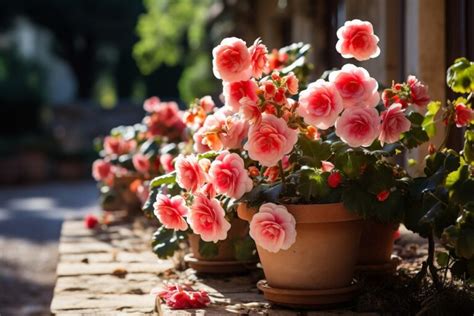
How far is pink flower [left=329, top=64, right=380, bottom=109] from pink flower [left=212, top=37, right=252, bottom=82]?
1.02ft

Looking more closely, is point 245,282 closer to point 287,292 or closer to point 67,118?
point 287,292

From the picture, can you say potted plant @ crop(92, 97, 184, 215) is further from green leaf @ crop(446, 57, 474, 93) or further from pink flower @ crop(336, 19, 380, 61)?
green leaf @ crop(446, 57, 474, 93)

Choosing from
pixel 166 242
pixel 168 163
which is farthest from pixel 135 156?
pixel 166 242

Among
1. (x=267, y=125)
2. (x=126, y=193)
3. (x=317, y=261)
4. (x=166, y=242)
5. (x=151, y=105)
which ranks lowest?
(x=317, y=261)

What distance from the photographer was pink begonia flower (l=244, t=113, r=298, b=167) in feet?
9.71

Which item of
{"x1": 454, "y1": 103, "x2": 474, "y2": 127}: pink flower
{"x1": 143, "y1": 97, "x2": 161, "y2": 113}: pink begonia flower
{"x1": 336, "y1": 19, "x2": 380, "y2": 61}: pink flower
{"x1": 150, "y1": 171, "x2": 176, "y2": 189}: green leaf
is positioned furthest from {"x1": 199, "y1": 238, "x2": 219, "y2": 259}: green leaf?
{"x1": 143, "y1": 97, "x2": 161, "y2": 113}: pink begonia flower

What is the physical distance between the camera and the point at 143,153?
5.72 m

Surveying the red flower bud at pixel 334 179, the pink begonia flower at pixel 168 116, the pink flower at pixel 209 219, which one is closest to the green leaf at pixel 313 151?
the red flower bud at pixel 334 179

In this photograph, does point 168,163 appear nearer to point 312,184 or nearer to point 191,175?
point 191,175

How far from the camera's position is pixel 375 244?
11.6 ft

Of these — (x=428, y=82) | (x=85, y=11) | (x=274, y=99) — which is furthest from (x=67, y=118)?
(x=274, y=99)

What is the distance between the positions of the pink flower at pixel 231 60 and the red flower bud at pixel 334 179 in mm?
471

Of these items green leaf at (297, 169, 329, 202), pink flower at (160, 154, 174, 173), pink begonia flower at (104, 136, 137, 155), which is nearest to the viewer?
green leaf at (297, 169, 329, 202)

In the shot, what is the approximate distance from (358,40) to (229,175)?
0.66 m
